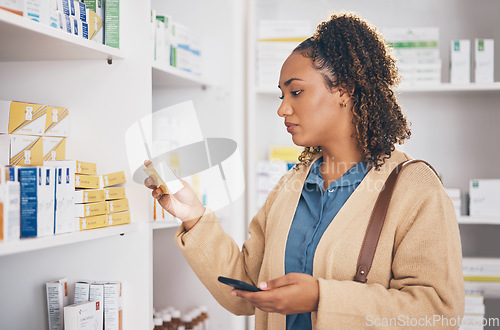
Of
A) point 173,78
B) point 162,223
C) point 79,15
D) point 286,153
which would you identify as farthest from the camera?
point 286,153

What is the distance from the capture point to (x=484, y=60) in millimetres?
2562

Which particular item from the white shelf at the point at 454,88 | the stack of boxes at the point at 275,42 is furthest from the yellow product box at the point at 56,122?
the white shelf at the point at 454,88

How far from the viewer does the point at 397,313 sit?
1304 mm

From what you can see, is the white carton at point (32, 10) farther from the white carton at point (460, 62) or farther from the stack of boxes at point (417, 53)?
the white carton at point (460, 62)

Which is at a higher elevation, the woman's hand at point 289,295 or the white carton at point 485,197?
the white carton at point 485,197

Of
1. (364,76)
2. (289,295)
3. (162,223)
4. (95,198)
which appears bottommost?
(289,295)

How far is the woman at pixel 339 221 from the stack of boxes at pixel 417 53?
3.51 feet

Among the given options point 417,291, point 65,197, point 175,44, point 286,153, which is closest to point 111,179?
point 65,197

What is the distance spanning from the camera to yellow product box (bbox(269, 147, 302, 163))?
2711mm

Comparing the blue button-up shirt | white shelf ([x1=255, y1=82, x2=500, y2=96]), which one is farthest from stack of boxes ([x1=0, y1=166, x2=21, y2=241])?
white shelf ([x1=255, y1=82, x2=500, y2=96])

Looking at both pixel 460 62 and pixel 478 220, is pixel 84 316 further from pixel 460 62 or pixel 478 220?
pixel 460 62

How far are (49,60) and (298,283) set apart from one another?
3.37ft

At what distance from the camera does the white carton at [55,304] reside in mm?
1523

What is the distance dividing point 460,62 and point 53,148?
2005 millimetres
